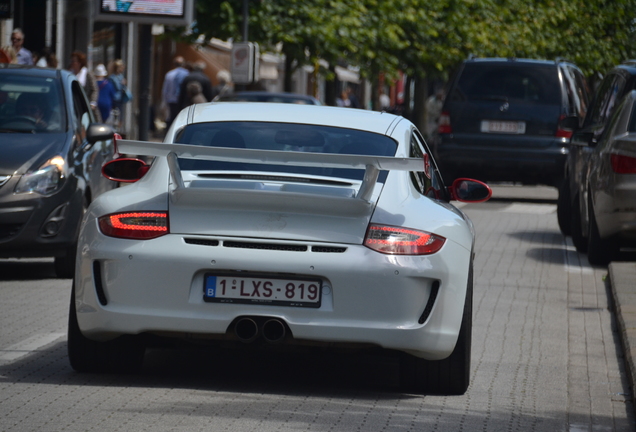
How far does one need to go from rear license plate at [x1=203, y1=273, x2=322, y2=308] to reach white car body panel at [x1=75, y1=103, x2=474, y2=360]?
3cm

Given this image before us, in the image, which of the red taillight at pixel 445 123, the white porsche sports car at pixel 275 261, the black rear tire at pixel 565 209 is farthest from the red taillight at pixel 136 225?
the red taillight at pixel 445 123

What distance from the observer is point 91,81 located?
69.2ft

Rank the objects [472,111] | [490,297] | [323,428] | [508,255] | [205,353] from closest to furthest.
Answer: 1. [323,428]
2. [205,353]
3. [490,297]
4. [508,255]
5. [472,111]

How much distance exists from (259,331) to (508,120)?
1335 centimetres

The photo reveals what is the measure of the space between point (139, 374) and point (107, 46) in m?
30.8

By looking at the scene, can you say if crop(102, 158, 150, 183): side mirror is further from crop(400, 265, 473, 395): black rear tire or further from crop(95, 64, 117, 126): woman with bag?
crop(95, 64, 117, 126): woman with bag

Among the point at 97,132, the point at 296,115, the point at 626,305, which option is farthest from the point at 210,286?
the point at 97,132

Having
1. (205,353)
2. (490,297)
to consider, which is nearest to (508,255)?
(490,297)

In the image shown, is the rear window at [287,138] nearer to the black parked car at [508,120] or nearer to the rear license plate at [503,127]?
the black parked car at [508,120]

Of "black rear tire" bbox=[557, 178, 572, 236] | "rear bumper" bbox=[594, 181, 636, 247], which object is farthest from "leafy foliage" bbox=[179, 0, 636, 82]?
"rear bumper" bbox=[594, 181, 636, 247]

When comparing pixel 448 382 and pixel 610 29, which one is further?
pixel 610 29

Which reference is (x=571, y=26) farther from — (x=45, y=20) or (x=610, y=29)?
(x=45, y=20)

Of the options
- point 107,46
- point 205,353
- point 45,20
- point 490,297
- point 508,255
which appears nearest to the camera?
point 205,353

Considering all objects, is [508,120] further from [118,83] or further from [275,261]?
[275,261]
